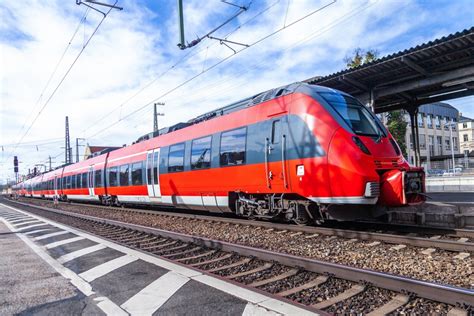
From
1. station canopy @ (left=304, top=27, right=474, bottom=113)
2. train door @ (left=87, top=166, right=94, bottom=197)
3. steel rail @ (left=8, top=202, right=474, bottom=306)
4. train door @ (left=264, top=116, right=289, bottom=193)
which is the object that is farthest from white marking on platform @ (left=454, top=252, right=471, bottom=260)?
train door @ (left=87, top=166, right=94, bottom=197)

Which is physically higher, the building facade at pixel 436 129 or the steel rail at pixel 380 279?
the building facade at pixel 436 129

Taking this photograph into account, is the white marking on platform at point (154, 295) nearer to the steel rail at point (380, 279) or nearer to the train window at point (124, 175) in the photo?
the steel rail at point (380, 279)

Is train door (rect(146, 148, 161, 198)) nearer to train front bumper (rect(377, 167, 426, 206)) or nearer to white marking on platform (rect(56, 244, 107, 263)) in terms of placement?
white marking on platform (rect(56, 244, 107, 263))

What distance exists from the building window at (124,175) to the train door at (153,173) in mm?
2762

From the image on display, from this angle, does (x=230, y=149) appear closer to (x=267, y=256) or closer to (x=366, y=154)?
(x=366, y=154)

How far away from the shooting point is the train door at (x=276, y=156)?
932 centimetres

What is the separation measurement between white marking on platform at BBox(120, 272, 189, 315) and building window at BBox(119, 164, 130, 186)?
13990 mm

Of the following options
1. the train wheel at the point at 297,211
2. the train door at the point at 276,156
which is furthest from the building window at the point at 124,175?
the train wheel at the point at 297,211

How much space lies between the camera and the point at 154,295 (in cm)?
499

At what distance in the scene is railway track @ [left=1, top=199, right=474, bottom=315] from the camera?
13.5ft

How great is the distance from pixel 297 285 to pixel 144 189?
42.7 feet

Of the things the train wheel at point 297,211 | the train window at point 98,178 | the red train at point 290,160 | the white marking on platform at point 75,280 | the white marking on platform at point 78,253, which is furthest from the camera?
the train window at point 98,178

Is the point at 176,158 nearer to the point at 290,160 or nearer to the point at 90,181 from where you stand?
the point at 290,160

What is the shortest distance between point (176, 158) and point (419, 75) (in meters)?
8.79
